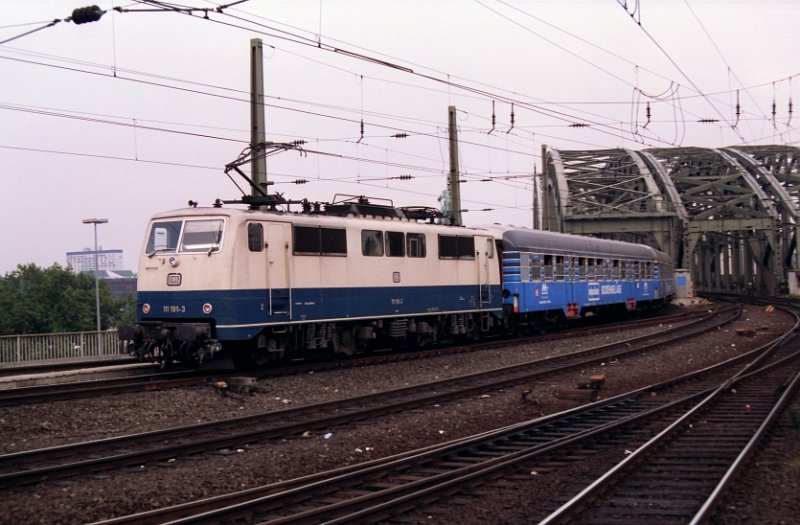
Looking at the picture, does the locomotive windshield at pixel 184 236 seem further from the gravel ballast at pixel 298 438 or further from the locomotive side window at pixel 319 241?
the gravel ballast at pixel 298 438

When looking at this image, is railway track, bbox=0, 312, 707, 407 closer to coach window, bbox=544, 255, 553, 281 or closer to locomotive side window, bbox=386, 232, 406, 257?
locomotive side window, bbox=386, 232, 406, 257

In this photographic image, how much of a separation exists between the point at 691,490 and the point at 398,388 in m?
7.59

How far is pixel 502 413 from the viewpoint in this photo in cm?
1383

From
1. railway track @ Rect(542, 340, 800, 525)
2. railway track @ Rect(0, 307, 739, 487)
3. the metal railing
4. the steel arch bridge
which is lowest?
railway track @ Rect(542, 340, 800, 525)

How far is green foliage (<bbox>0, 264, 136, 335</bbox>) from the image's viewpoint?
7869 centimetres

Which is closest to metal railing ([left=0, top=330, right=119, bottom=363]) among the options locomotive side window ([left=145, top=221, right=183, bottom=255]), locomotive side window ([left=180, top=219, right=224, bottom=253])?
locomotive side window ([left=145, top=221, right=183, bottom=255])

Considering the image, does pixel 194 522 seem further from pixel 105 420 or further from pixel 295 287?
pixel 295 287

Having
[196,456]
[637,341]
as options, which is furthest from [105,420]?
[637,341]

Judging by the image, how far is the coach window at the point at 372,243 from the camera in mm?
19922

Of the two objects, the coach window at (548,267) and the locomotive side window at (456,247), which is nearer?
the locomotive side window at (456,247)

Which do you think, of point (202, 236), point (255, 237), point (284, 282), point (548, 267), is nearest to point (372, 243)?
point (284, 282)

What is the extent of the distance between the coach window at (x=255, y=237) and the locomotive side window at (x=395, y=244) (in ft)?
14.4

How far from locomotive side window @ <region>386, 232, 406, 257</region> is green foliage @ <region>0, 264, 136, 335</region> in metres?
61.0

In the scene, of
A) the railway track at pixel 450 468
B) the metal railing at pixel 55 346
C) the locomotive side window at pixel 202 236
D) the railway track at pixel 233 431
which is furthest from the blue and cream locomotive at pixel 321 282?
the railway track at pixel 450 468
